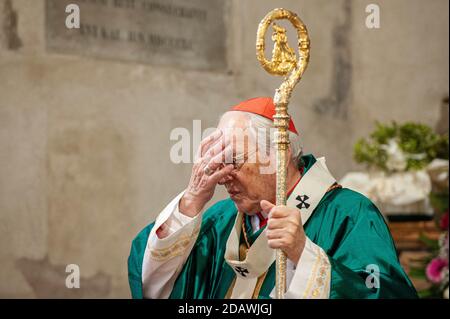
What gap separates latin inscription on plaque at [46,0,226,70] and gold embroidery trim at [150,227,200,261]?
8.39ft

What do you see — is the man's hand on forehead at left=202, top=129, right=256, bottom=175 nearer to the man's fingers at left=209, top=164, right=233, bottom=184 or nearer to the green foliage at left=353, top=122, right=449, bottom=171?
the man's fingers at left=209, top=164, right=233, bottom=184

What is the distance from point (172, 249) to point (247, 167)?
446mm

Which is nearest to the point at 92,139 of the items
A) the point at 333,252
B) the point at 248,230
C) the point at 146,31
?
the point at 146,31

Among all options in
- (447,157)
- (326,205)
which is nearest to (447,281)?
(447,157)

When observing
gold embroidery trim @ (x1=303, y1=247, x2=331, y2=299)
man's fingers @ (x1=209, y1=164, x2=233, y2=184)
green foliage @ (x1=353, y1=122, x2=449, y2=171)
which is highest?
man's fingers @ (x1=209, y1=164, x2=233, y2=184)

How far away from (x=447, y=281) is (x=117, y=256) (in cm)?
229

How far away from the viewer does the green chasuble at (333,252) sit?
119 inches

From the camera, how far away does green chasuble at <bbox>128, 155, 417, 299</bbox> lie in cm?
304

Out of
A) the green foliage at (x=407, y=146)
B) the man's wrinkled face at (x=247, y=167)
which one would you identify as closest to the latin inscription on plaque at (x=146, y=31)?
the green foliage at (x=407, y=146)

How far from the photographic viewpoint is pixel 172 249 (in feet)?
11.2

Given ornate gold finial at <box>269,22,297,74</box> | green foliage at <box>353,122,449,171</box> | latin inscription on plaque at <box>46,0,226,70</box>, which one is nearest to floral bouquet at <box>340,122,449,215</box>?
green foliage at <box>353,122,449,171</box>

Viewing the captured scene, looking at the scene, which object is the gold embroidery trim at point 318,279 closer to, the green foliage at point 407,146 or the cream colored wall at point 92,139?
the cream colored wall at point 92,139

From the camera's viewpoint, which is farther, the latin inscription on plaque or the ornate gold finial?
the latin inscription on plaque
